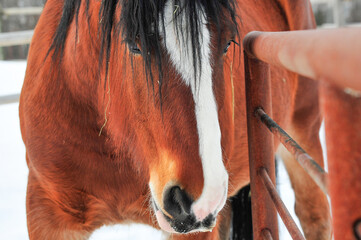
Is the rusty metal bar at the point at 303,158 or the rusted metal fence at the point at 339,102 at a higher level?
the rusted metal fence at the point at 339,102

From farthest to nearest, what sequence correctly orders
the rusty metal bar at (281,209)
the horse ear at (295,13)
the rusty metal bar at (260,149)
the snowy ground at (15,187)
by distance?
the snowy ground at (15,187) → the horse ear at (295,13) → the rusty metal bar at (260,149) → the rusty metal bar at (281,209)

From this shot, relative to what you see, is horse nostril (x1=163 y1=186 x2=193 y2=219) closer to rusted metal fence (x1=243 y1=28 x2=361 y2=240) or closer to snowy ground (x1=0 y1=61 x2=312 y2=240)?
rusted metal fence (x1=243 y1=28 x2=361 y2=240)

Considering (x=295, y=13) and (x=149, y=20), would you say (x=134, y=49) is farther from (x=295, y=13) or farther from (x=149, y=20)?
(x=295, y=13)

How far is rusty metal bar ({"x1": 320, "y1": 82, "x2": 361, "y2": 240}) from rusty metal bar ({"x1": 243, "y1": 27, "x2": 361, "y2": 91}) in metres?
0.04

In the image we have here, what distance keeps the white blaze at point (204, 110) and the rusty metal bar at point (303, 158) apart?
0.18m

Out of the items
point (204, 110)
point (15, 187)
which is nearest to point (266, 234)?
point (204, 110)

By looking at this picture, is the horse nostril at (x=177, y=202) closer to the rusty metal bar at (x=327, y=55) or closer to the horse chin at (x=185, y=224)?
the horse chin at (x=185, y=224)

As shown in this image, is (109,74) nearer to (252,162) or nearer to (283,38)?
(252,162)

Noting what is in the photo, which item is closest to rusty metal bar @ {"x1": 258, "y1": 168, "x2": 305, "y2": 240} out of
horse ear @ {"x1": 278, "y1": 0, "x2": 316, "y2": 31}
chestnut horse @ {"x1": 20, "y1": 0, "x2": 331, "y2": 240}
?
chestnut horse @ {"x1": 20, "y1": 0, "x2": 331, "y2": 240}

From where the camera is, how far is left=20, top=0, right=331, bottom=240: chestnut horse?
112cm

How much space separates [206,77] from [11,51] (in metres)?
7.84

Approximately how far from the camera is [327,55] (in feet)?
1.63

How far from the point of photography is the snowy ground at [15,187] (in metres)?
2.83

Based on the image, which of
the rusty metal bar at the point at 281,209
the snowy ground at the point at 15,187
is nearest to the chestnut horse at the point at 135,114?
the rusty metal bar at the point at 281,209
